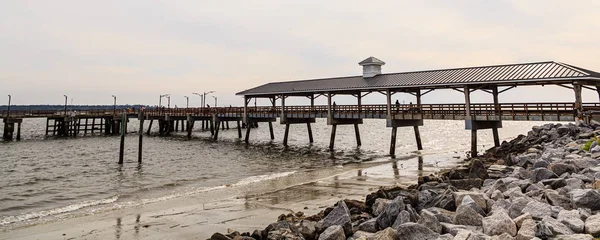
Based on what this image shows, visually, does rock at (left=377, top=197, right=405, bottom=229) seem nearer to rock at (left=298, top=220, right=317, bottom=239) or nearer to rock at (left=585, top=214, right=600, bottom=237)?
rock at (left=298, top=220, right=317, bottom=239)

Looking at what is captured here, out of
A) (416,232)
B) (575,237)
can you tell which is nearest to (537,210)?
(575,237)

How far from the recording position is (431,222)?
652 cm

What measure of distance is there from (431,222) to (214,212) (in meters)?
7.80

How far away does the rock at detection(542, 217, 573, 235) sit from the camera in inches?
219

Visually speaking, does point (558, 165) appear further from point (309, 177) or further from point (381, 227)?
point (309, 177)

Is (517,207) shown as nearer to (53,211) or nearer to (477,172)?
(477,172)

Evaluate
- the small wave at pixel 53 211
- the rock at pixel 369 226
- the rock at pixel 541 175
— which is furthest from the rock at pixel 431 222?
the small wave at pixel 53 211

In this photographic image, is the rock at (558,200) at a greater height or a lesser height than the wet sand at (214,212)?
greater

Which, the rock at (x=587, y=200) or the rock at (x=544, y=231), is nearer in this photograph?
the rock at (x=544, y=231)

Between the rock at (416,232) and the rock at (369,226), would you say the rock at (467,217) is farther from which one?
the rock at (369,226)

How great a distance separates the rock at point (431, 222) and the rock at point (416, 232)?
11.7 inches

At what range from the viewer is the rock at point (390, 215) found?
7172 mm

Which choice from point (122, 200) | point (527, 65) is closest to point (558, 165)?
point (122, 200)

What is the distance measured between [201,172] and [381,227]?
57.9 ft
